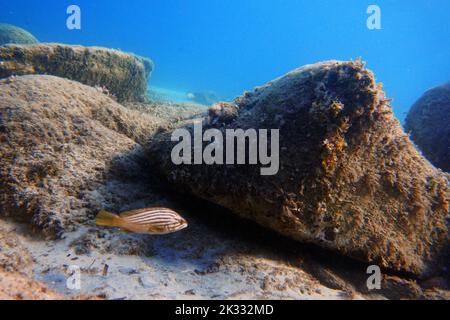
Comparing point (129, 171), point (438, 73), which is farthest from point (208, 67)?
point (129, 171)

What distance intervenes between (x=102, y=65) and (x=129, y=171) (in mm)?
4871

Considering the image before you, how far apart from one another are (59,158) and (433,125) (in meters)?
8.89

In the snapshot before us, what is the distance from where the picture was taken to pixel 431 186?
11.4 ft

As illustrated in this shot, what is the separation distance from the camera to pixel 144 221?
2.29 m

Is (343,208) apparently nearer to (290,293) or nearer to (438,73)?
(290,293)

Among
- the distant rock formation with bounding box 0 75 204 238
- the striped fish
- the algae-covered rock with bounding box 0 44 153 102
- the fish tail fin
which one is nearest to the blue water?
the algae-covered rock with bounding box 0 44 153 102

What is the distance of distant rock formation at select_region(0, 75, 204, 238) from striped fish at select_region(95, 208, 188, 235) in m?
0.88

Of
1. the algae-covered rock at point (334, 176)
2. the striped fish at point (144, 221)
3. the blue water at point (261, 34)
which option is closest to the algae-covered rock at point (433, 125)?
the algae-covered rock at point (334, 176)

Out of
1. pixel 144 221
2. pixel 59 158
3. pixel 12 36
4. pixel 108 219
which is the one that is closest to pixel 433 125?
pixel 144 221

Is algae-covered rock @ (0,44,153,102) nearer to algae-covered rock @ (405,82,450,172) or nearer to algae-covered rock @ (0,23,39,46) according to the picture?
algae-covered rock @ (405,82,450,172)

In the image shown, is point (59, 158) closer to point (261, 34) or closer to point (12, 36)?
point (12, 36)

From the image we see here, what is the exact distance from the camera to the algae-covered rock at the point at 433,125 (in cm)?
652

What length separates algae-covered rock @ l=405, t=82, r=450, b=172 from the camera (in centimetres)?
652

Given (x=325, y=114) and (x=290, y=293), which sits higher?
(x=325, y=114)
